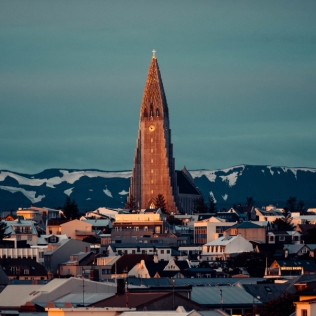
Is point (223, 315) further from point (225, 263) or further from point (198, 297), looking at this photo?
point (225, 263)

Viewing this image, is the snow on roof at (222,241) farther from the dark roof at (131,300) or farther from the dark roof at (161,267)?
the dark roof at (131,300)

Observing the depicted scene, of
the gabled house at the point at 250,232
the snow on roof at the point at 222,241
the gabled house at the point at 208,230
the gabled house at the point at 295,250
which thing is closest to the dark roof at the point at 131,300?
the gabled house at the point at 295,250

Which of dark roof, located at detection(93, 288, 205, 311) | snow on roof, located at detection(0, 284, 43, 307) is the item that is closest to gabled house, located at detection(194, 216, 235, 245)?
snow on roof, located at detection(0, 284, 43, 307)

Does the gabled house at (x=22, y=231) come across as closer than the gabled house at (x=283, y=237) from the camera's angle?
No

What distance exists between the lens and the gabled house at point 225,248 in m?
165

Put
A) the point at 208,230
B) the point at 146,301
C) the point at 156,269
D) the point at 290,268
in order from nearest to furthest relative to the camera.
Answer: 1. the point at 146,301
2. the point at 156,269
3. the point at 290,268
4. the point at 208,230

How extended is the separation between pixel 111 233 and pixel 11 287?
4227 inches

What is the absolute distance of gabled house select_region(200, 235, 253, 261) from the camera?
6511 inches

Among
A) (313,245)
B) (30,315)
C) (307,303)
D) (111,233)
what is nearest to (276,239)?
(313,245)

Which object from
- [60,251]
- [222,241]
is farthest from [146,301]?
[222,241]

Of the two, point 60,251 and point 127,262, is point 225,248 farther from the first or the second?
point 127,262

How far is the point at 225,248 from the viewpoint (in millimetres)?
168625

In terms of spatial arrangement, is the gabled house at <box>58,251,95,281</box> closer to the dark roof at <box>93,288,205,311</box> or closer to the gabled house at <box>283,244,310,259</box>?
the gabled house at <box>283,244,310,259</box>

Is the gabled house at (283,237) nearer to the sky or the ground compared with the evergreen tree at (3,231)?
nearer to the ground
